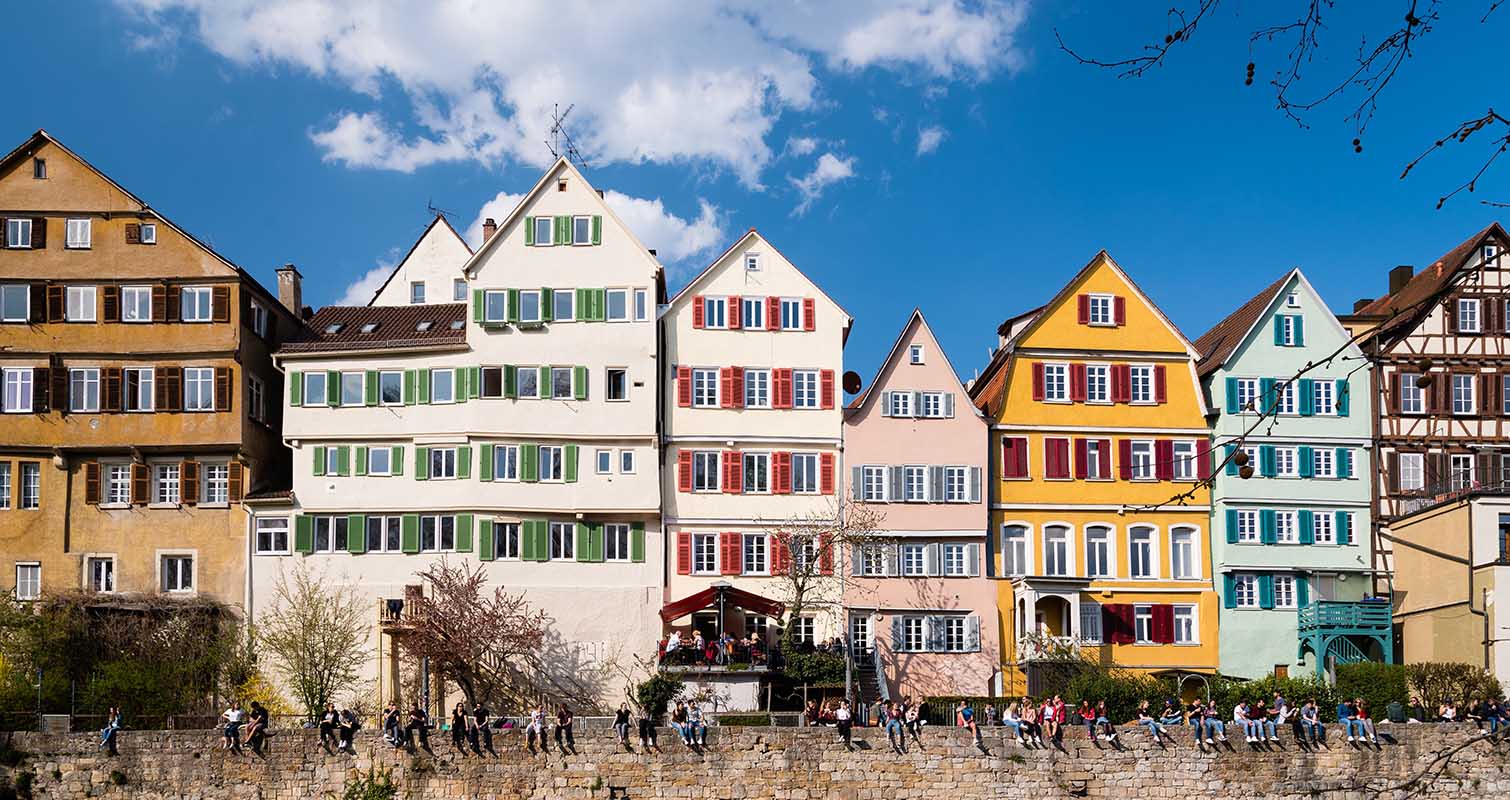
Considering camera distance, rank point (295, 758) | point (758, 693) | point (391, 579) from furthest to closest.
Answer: point (391, 579) < point (758, 693) < point (295, 758)

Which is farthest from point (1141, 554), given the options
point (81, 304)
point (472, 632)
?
point (81, 304)

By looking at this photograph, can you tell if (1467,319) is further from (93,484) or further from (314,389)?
(93,484)

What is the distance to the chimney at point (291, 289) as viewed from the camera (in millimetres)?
62844

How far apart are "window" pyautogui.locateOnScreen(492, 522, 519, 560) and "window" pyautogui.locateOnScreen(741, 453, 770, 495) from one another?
7796 mm

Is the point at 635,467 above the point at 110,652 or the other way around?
above

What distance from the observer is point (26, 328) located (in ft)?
181

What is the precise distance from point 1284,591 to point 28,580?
137 feet

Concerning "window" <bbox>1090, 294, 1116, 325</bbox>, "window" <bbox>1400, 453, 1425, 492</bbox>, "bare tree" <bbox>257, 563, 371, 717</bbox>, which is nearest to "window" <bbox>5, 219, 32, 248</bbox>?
"bare tree" <bbox>257, 563, 371, 717</bbox>

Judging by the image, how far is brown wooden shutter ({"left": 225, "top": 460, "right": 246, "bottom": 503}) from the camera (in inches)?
2165

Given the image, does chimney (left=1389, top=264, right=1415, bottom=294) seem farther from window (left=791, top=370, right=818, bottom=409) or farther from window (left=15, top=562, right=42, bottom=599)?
window (left=15, top=562, right=42, bottom=599)

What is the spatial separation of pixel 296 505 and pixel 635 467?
11180mm

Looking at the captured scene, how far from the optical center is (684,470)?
55750 mm

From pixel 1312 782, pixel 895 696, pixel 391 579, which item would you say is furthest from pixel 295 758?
pixel 1312 782

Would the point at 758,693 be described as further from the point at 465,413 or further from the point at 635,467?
the point at 465,413
